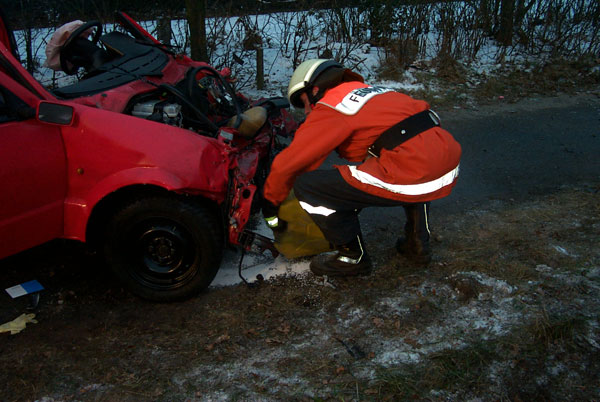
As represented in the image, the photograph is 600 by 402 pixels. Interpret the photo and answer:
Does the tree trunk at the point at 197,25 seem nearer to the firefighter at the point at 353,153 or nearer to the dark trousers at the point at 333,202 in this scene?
the firefighter at the point at 353,153

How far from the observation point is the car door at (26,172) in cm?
251

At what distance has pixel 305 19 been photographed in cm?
834

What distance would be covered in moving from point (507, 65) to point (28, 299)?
29.2 ft

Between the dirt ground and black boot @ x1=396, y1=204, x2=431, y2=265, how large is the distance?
0.33 ft

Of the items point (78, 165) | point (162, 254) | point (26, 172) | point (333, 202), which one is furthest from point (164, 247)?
point (333, 202)

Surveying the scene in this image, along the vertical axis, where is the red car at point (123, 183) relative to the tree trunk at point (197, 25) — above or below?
below

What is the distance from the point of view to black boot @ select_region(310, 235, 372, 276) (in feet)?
10.5

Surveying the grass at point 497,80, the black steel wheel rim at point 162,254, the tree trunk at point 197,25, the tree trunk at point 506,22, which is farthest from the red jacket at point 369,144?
the tree trunk at point 506,22

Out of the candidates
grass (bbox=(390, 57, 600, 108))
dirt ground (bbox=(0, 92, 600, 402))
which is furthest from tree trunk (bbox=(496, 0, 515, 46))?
dirt ground (bbox=(0, 92, 600, 402))

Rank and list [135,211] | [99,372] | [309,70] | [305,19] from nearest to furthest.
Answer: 1. [99,372]
2. [135,211]
3. [309,70]
4. [305,19]

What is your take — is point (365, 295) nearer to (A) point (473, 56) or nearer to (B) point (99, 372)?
(B) point (99, 372)

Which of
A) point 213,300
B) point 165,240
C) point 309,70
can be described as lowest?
point 213,300

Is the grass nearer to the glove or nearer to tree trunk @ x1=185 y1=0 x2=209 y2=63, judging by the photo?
tree trunk @ x1=185 y1=0 x2=209 y2=63

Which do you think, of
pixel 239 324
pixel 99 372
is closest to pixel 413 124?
pixel 239 324
